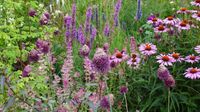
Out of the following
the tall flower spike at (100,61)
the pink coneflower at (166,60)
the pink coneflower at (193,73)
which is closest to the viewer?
the tall flower spike at (100,61)

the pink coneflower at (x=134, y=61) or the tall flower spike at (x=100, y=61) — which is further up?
the tall flower spike at (x=100, y=61)

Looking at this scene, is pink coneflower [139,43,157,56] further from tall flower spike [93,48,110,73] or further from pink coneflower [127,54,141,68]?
tall flower spike [93,48,110,73]

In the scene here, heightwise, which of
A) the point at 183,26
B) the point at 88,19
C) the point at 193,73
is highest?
the point at 88,19

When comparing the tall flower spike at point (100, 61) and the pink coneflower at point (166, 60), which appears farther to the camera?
the pink coneflower at point (166, 60)

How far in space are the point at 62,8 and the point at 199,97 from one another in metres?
2.77

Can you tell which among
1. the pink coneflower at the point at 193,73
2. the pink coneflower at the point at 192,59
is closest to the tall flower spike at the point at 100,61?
the pink coneflower at the point at 193,73

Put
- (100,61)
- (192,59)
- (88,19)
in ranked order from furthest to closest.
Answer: (88,19)
(192,59)
(100,61)

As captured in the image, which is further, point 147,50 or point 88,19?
point 88,19

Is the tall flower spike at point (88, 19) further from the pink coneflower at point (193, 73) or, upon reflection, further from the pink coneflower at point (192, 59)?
the pink coneflower at point (193, 73)

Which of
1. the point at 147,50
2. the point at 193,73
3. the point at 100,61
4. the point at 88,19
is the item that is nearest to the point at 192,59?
the point at 193,73

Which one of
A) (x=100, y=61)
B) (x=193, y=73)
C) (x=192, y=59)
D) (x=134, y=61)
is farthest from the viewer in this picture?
(x=134, y=61)

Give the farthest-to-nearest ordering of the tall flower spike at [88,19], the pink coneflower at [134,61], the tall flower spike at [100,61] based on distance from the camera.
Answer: the tall flower spike at [88,19], the pink coneflower at [134,61], the tall flower spike at [100,61]

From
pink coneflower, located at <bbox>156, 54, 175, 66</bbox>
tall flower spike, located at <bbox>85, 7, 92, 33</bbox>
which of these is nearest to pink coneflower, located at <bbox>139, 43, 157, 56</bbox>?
pink coneflower, located at <bbox>156, 54, 175, 66</bbox>

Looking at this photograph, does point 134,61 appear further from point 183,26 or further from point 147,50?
point 183,26
